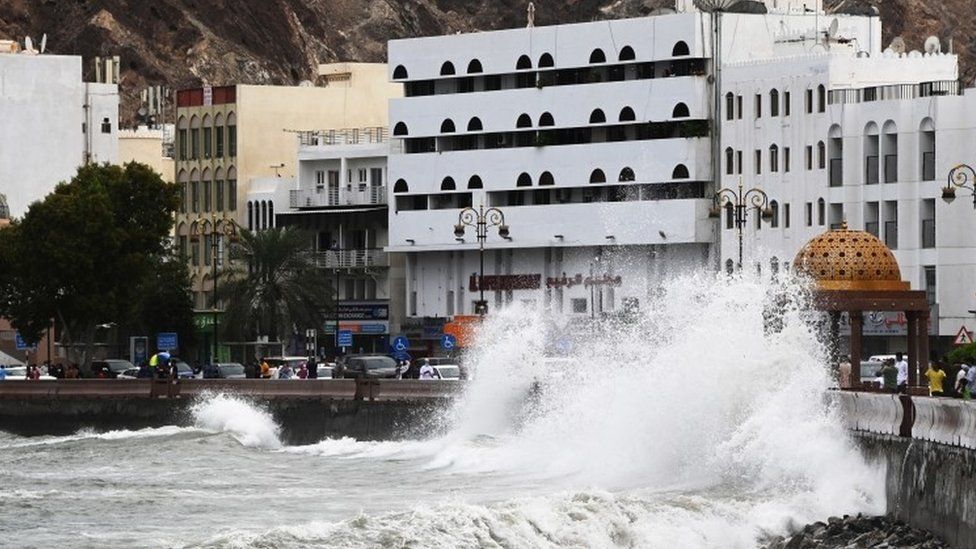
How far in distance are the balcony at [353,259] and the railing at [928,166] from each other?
3038cm

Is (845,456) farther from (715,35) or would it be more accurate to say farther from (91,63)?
(91,63)

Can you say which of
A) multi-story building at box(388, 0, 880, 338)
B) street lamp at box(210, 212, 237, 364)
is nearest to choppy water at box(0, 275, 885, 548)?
multi-story building at box(388, 0, 880, 338)

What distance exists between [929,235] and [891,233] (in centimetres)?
169

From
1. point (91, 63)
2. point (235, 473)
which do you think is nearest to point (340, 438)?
point (235, 473)

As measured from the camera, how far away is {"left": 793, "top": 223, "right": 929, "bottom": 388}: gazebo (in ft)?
184

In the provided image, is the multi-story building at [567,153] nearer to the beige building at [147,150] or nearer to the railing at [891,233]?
the railing at [891,233]

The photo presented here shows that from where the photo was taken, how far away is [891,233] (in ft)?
328

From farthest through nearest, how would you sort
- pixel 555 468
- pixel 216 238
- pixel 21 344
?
pixel 216 238, pixel 21 344, pixel 555 468

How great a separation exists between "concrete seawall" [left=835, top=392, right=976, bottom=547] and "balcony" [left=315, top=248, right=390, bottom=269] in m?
74.7

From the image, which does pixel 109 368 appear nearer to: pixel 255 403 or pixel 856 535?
pixel 255 403

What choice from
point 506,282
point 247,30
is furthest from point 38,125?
point 247,30

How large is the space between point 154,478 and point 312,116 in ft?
213

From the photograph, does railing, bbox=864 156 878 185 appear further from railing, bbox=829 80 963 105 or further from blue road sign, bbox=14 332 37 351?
blue road sign, bbox=14 332 37 351

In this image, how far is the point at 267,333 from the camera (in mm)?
114062
